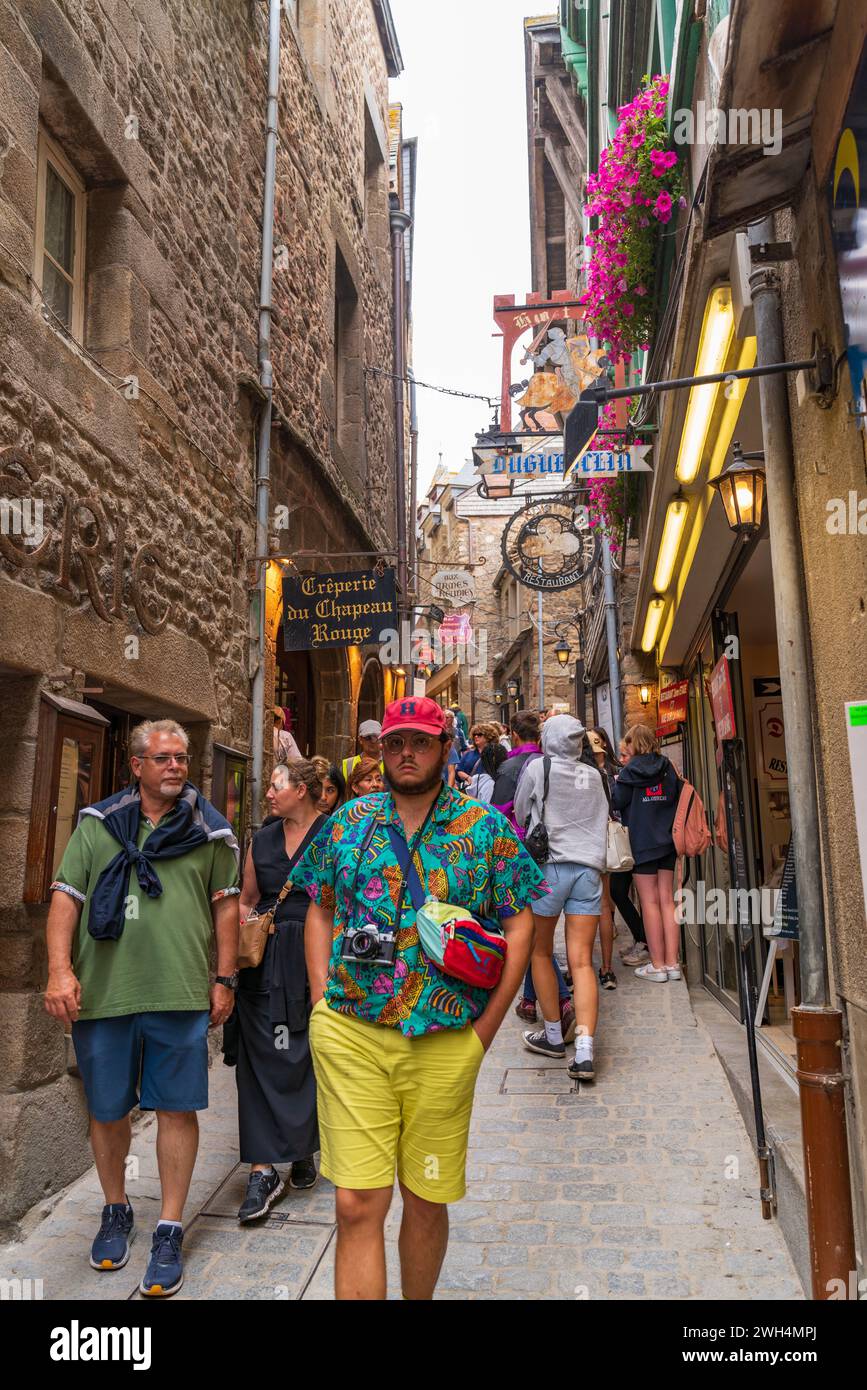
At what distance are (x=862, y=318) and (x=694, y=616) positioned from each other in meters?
6.33

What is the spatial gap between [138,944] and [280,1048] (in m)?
0.80

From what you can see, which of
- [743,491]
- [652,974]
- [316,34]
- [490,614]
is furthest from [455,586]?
[490,614]

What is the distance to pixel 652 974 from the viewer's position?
6.95 metres

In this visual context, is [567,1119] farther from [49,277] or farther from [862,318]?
[49,277]

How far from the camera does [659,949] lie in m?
7.01

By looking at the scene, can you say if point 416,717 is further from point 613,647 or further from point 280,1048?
point 613,647

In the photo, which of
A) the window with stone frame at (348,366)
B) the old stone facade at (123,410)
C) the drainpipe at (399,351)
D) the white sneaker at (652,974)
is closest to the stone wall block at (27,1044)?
the old stone facade at (123,410)

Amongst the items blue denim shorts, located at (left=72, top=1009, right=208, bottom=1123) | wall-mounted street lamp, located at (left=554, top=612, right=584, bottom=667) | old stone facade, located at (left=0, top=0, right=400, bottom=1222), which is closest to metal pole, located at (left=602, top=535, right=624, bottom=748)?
old stone facade, located at (left=0, top=0, right=400, bottom=1222)

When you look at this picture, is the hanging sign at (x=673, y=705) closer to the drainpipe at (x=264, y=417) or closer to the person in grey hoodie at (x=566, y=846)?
the drainpipe at (x=264, y=417)

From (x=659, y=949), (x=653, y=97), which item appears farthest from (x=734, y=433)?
(x=659, y=949)

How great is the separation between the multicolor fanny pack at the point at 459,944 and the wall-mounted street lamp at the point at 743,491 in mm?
2832

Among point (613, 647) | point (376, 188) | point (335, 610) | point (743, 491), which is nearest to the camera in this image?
point (743, 491)

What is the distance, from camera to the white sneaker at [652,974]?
690cm
